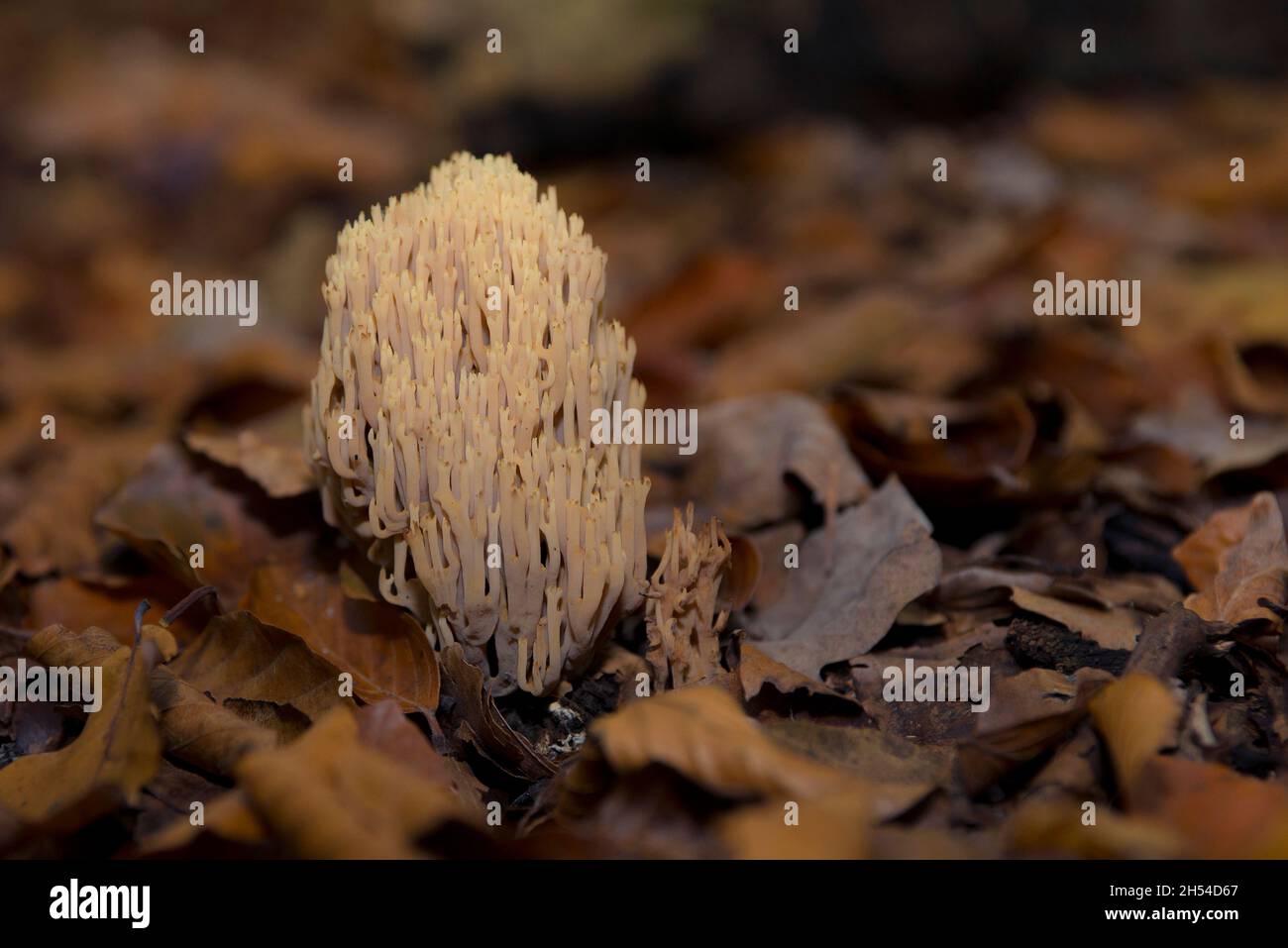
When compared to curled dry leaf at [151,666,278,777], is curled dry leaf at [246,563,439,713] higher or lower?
higher

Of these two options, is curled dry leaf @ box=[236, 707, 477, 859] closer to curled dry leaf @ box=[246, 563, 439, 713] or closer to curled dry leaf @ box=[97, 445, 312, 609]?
curled dry leaf @ box=[246, 563, 439, 713]

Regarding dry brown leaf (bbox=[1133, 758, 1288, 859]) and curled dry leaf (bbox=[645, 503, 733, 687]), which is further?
curled dry leaf (bbox=[645, 503, 733, 687])

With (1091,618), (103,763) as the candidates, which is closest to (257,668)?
(103,763)

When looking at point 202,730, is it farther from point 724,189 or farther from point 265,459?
point 724,189

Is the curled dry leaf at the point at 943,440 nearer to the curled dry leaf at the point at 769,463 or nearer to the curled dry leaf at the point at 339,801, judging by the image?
the curled dry leaf at the point at 769,463

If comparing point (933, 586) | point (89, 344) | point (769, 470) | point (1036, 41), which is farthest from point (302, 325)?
point (1036, 41)

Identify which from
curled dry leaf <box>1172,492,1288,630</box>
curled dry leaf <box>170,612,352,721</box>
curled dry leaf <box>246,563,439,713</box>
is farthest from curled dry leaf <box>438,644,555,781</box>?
curled dry leaf <box>1172,492,1288,630</box>

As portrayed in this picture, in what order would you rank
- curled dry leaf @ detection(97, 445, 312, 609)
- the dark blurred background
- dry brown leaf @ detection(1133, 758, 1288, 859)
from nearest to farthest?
1. dry brown leaf @ detection(1133, 758, 1288, 859)
2. curled dry leaf @ detection(97, 445, 312, 609)
3. the dark blurred background

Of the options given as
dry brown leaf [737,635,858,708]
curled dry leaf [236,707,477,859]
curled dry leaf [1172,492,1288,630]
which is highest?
curled dry leaf [1172,492,1288,630]
